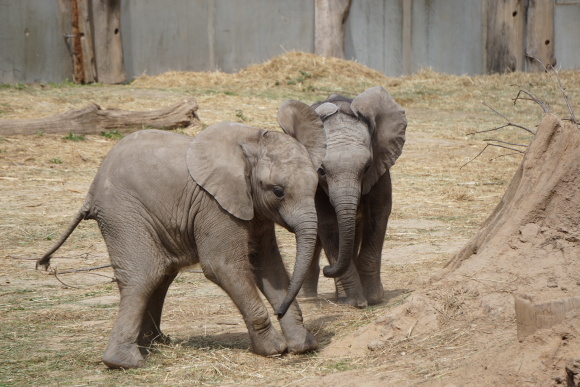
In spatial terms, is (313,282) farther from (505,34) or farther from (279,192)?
(505,34)

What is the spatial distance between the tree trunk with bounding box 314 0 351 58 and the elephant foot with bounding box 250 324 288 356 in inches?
559

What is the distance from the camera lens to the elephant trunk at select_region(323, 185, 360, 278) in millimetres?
6160

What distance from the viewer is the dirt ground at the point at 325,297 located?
Answer: 496 centimetres

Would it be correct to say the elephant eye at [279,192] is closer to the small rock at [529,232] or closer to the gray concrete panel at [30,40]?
the small rock at [529,232]

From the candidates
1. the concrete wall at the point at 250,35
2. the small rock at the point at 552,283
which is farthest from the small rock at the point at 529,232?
the concrete wall at the point at 250,35

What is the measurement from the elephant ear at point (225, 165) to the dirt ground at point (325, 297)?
0.90 meters

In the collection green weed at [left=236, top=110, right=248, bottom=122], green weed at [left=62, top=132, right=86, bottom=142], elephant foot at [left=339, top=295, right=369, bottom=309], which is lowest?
green weed at [left=236, top=110, right=248, bottom=122]

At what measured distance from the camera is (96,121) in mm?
13641

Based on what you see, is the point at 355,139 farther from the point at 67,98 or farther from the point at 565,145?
the point at 67,98

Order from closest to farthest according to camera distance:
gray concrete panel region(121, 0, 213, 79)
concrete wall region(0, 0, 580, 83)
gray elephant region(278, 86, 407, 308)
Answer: gray elephant region(278, 86, 407, 308) → concrete wall region(0, 0, 580, 83) → gray concrete panel region(121, 0, 213, 79)

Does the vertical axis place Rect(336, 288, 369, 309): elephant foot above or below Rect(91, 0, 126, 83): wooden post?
below

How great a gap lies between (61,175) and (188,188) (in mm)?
6960

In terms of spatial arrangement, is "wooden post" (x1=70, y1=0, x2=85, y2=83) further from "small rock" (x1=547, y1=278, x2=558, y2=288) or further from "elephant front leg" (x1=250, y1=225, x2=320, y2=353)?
"small rock" (x1=547, y1=278, x2=558, y2=288)

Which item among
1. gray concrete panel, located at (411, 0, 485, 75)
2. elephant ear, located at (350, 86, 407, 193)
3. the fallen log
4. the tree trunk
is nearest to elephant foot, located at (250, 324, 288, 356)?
elephant ear, located at (350, 86, 407, 193)
